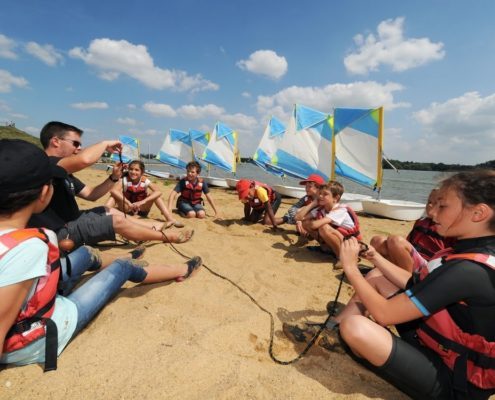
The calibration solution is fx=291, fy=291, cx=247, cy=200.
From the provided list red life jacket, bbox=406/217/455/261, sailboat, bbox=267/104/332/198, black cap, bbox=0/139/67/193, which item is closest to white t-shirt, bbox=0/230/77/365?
black cap, bbox=0/139/67/193

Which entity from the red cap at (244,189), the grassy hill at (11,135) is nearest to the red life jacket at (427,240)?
the red cap at (244,189)

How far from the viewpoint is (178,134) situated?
76.6 ft

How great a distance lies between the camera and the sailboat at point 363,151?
30.6ft

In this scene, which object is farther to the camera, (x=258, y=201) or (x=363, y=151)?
(x=363, y=151)

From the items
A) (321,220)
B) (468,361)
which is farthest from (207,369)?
(321,220)

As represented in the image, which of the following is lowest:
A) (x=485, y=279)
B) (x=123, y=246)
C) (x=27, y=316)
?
(x=123, y=246)

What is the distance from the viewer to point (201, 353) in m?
1.99

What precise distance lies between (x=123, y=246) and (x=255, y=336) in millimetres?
2749

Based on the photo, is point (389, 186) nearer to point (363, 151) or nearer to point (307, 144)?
point (307, 144)

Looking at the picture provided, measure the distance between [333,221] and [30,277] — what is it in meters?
3.67

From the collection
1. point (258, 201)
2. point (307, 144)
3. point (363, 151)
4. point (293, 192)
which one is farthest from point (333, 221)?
point (307, 144)

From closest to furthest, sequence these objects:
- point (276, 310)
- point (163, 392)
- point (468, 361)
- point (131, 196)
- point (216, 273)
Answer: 1. point (468, 361)
2. point (163, 392)
3. point (276, 310)
4. point (216, 273)
5. point (131, 196)

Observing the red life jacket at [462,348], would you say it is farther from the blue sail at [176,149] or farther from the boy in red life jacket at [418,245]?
the blue sail at [176,149]

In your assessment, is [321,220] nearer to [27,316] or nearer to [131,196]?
[27,316]
